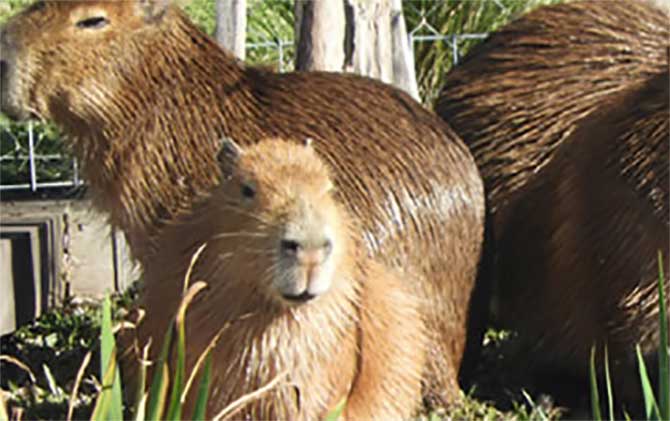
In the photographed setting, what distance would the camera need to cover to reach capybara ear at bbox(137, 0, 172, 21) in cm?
431

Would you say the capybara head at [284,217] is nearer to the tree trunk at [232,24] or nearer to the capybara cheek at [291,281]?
the capybara cheek at [291,281]

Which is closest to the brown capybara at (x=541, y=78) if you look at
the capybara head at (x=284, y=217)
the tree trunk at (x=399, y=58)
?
the tree trunk at (x=399, y=58)

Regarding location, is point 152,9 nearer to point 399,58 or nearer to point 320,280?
point 320,280

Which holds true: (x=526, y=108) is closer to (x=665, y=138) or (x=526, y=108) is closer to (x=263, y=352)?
(x=665, y=138)

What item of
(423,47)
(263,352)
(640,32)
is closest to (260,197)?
(263,352)

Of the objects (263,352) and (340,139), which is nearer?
(263,352)

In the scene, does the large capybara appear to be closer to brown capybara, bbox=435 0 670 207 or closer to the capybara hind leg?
brown capybara, bbox=435 0 670 207

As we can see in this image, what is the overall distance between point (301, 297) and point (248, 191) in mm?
314

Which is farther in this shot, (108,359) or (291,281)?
(291,281)

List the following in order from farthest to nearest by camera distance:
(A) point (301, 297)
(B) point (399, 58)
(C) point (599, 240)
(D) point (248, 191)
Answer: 1. (B) point (399, 58)
2. (C) point (599, 240)
3. (D) point (248, 191)
4. (A) point (301, 297)

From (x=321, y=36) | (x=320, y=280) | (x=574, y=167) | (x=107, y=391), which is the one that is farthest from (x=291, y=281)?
(x=321, y=36)

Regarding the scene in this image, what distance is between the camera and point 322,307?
3.38 metres

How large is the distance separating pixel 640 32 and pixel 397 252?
140 centimetres

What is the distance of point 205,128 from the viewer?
4.33m
